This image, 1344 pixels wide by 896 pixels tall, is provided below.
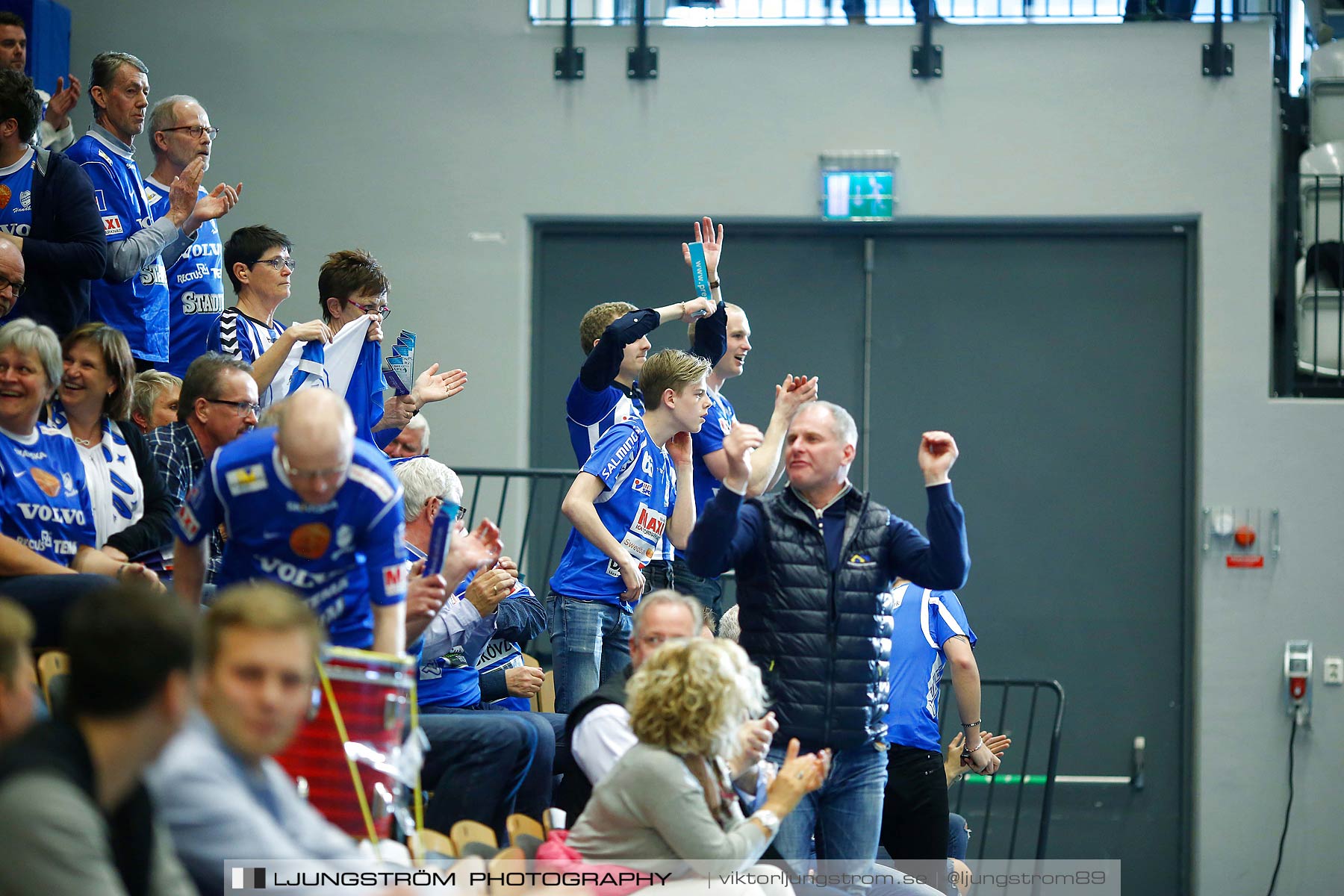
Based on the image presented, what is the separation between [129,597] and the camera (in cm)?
203

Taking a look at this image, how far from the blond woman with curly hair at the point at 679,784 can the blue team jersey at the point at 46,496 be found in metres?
1.56

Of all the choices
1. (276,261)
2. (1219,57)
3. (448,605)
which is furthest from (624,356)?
(1219,57)

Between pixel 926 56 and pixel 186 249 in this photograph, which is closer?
pixel 186 249

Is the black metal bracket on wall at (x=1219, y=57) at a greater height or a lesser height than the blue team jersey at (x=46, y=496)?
greater

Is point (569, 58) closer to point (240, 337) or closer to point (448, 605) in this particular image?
point (240, 337)

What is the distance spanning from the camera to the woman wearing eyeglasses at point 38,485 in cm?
354

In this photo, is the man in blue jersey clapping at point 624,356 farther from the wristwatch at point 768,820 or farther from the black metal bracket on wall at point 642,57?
the black metal bracket on wall at point 642,57

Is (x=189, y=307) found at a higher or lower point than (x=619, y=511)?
higher

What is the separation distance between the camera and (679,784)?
3.07m

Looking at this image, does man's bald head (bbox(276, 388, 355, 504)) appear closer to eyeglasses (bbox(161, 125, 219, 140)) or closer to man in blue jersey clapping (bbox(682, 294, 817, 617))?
man in blue jersey clapping (bbox(682, 294, 817, 617))

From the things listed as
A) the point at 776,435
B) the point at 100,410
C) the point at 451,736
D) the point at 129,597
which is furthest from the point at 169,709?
the point at 776,435

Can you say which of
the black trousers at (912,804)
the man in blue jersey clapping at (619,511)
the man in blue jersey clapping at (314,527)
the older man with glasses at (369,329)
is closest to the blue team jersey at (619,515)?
the man in blue jersey clapping at (619,511)

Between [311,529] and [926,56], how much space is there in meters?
5.16

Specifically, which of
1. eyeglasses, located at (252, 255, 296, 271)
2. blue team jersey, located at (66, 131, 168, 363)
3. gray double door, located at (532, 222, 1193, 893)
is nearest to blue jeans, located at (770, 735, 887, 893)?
eyeglasses, located at (252, 255, 296, 271)
